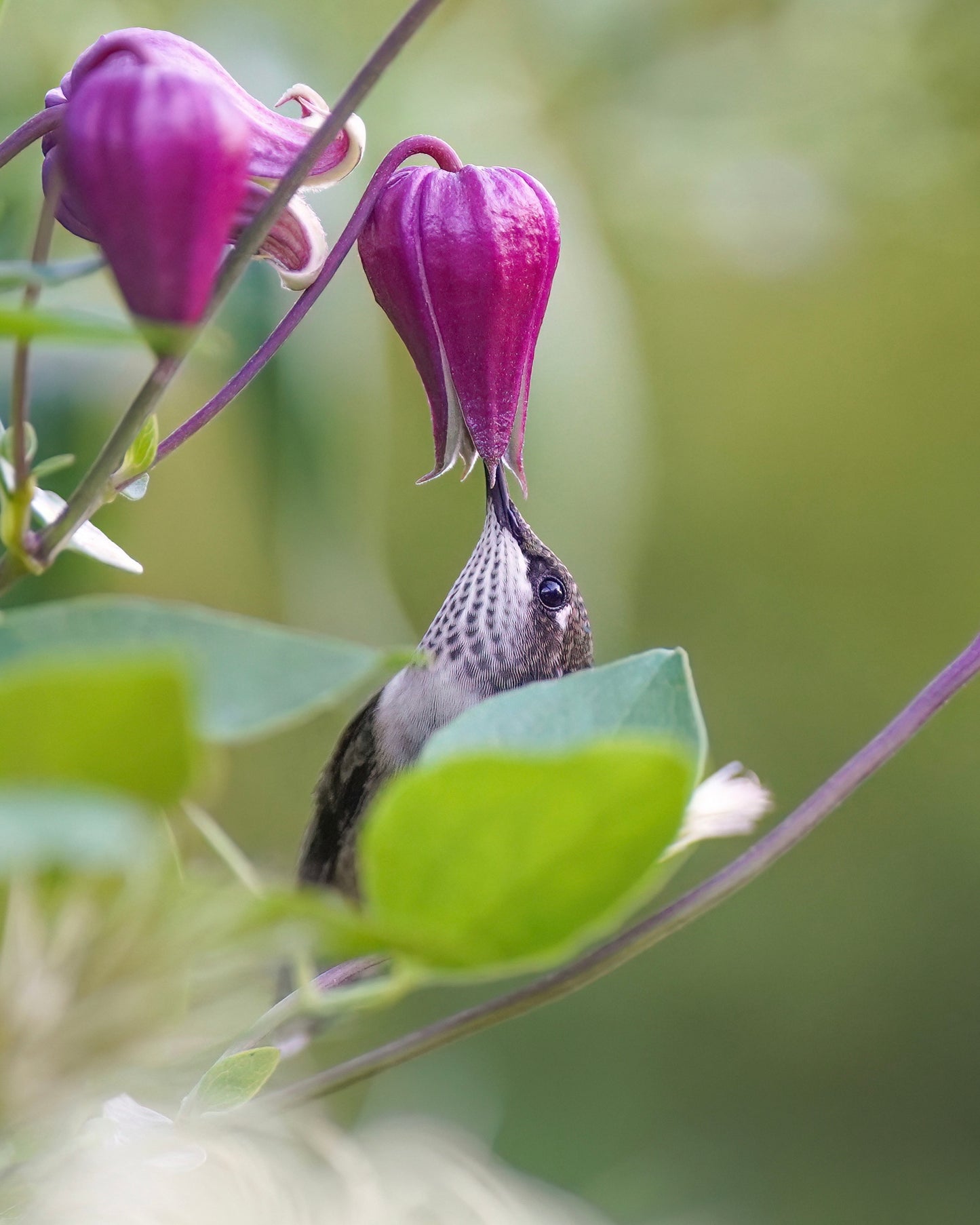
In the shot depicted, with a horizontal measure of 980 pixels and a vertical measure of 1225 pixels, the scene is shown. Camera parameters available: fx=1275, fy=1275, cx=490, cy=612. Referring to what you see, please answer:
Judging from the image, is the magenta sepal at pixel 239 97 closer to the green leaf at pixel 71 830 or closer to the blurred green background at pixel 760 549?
the green leaf at pixel 71 830

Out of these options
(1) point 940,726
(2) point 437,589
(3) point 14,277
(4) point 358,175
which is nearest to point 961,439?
(1) point 940,726

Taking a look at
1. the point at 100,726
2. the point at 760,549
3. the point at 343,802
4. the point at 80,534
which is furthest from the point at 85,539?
the point at 760,549

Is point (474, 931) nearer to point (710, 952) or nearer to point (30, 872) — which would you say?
point (30, 872)

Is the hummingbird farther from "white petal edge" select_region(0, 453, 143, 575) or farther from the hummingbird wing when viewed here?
"white petal edge" select_region(0, 453, 143, 575)

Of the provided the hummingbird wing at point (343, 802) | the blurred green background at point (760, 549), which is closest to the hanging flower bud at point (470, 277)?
the hummingbird wing at point (343, 802)

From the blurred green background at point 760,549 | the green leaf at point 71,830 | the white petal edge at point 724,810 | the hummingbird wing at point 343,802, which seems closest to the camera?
the green leaf at point 71,830

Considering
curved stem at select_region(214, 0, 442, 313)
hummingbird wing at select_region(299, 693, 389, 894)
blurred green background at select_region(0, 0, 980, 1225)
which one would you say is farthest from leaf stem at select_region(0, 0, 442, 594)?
blurred green background at select_region(0, 0, 980, 1225)
